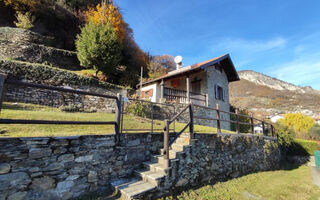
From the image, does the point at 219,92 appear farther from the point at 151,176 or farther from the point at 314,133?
the point at 314,133

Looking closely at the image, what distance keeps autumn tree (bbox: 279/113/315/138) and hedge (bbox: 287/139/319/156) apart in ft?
20.7

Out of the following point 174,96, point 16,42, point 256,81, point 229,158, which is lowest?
point 229,158

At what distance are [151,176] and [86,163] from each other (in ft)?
4.62

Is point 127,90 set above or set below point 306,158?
above

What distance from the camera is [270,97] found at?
39.1 metres

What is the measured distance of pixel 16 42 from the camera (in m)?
10.6

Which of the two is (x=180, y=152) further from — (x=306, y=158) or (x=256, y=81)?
(x=256, y=81)

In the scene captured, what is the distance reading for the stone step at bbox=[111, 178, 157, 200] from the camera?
2.83m

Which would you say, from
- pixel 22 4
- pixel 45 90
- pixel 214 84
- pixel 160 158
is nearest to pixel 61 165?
pixel 160 158

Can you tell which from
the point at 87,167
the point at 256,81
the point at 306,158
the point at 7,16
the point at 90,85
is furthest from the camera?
the point at 256,81

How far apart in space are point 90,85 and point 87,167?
8326 mm

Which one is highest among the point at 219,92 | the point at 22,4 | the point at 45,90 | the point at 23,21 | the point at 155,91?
the point at 22,4

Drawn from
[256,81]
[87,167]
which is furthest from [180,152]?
[256,81]

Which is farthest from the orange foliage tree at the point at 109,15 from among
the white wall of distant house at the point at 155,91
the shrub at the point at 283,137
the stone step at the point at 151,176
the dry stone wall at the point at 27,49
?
the shrub at the point at 283,137
